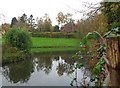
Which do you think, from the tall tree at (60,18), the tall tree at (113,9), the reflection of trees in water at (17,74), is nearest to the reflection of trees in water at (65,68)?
the reflection of trees in water at (17,74)

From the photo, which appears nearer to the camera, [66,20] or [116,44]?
[116,44]

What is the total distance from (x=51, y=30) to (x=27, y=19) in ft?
33.9

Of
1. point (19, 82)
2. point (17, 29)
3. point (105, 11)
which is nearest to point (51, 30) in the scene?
point (17, 29)

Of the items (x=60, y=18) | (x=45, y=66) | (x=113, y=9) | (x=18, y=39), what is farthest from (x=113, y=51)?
(x=60, y=18)

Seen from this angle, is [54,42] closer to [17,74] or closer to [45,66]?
[45,66]

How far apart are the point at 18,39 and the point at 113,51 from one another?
60.5 feet

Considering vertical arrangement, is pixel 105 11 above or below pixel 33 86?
above

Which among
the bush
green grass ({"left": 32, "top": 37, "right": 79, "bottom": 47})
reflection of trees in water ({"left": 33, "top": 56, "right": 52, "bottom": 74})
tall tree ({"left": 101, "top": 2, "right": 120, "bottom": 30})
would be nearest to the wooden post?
tall tree ({"left": 101, "top": 2, "right": 120, "bottom": 30})

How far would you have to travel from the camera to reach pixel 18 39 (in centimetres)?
2089

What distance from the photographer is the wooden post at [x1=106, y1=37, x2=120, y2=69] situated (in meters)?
2.74

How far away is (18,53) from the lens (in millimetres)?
18641

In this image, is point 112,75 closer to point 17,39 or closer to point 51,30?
point 17,39

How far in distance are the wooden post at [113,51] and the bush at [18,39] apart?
17.2 meters

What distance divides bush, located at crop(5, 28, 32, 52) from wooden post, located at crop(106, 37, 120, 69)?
17191 millimetres
